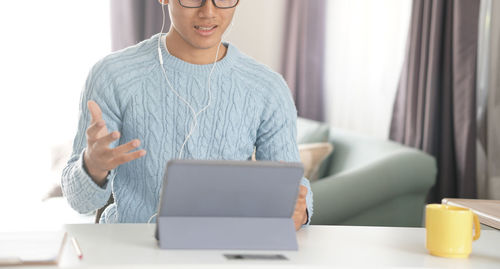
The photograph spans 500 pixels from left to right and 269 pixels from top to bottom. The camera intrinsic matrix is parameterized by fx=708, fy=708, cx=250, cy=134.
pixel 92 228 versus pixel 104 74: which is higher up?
pixel 104 74

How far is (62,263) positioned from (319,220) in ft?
6.53

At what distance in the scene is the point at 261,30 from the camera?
5.09 meters


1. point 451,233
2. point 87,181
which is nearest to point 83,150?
point 87,181

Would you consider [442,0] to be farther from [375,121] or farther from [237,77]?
[237,77]

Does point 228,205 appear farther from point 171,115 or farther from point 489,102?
point 489,102

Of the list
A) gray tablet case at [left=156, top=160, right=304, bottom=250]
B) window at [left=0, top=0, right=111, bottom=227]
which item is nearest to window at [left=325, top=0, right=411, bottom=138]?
window at [left=0, top=0, right=111, bottom=227]

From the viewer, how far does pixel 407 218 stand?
3.21m

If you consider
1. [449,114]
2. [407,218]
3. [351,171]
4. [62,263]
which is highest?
[62,263]

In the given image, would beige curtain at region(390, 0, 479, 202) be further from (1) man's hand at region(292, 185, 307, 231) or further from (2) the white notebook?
(2) the white notebook

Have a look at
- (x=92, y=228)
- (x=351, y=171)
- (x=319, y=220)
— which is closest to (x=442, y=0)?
(x=351, y=171)

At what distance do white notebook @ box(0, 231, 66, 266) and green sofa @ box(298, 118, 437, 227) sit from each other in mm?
1833

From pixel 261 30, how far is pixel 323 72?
65 centimetres

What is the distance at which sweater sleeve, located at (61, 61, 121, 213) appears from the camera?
146 cm

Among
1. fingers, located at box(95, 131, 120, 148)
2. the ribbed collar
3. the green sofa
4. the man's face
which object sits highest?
the man's face
